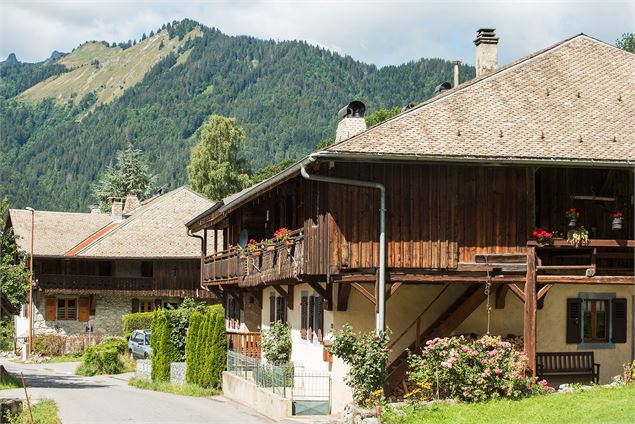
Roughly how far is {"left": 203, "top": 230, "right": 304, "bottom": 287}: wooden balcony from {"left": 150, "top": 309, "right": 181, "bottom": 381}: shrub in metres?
2.65

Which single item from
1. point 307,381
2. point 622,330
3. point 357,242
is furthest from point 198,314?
point 622,330

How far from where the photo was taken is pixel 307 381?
26.3 meters

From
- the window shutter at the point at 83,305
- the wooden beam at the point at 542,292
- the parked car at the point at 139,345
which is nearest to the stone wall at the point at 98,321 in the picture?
the window shutter at the point at 83,305

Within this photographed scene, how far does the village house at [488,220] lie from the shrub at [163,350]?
1009 cm

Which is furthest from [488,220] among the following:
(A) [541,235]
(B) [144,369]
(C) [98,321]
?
(C) [98,321]

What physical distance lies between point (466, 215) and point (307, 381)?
5.99m

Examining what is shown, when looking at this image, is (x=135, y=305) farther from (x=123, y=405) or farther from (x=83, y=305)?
(x=123, y=405)

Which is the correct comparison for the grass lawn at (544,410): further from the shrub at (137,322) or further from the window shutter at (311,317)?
the shrub at (137,322)

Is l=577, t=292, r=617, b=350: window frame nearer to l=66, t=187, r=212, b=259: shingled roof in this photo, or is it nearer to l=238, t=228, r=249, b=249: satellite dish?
l=238, t=228, r=249, b=249: satellite dish

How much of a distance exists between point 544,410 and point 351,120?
11.1 metres

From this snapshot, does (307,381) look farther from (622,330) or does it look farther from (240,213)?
(240,213)

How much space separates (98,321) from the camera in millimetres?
61812

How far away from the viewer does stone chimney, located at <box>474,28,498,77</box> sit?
31.7 metres

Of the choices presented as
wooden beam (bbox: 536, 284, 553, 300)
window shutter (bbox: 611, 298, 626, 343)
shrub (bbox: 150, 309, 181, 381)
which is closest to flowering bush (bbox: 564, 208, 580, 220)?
wooden beam (bbox: 536, 284, 553, 300)
